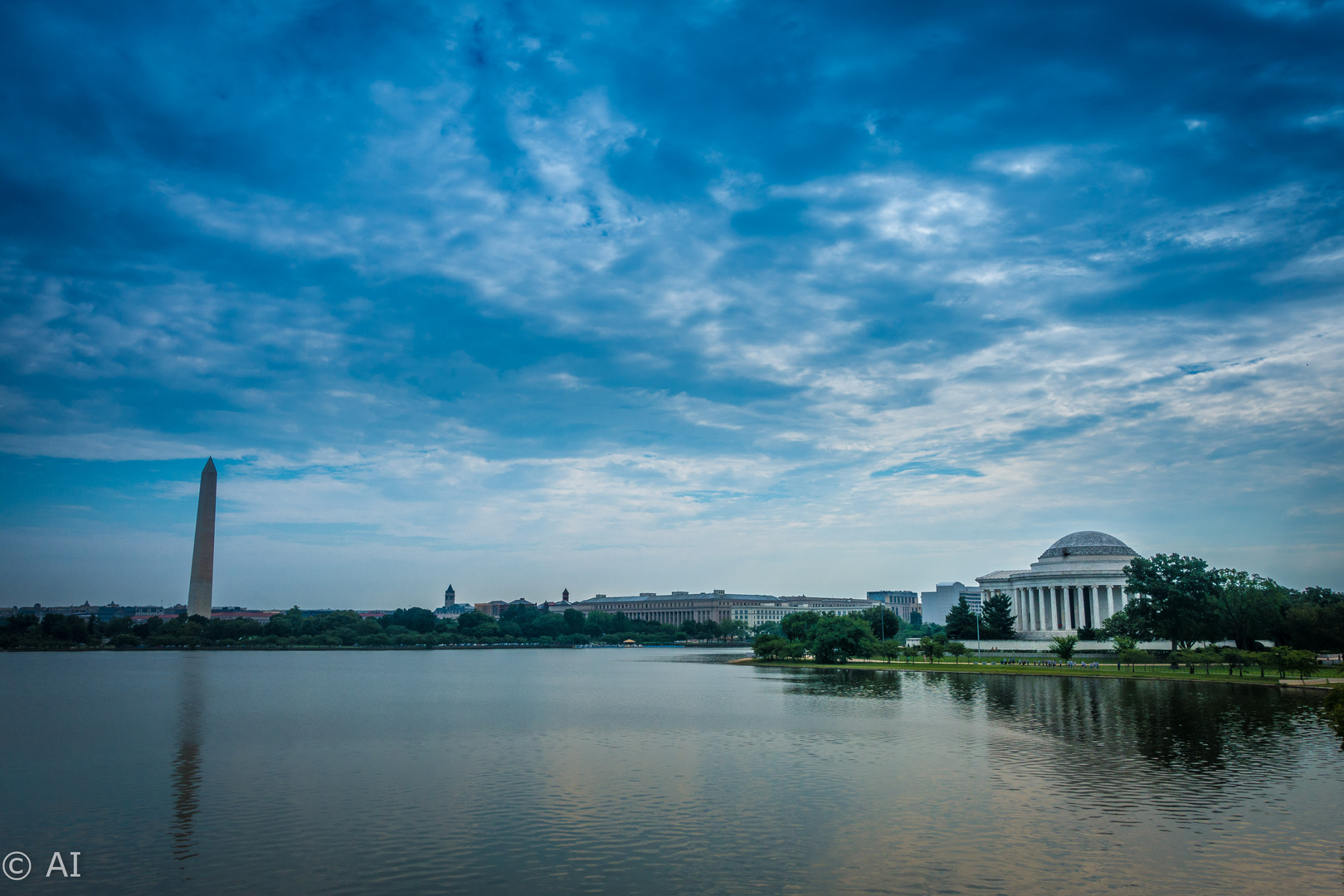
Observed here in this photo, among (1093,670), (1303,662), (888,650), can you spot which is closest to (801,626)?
(888,650)

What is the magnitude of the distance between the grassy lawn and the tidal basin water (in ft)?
49.7

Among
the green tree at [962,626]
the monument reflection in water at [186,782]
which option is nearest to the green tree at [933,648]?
the green tree at [962,626]

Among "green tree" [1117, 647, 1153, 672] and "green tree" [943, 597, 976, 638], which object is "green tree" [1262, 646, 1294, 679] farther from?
"green tree" [943, 597, 976, 638]

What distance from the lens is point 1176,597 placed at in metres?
85.0

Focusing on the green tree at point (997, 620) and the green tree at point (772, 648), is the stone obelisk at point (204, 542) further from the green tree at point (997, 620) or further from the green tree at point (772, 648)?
the green tree at point (997, 620)

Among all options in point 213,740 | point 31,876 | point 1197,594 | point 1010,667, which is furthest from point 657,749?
point 1197,594

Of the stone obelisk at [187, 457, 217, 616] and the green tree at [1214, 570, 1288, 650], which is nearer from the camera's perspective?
the green tree at [1214, 570, 1288, 650]

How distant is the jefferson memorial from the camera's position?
413 feet

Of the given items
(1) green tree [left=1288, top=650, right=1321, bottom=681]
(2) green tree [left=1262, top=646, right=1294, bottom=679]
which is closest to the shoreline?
(1) green tree [left=1288, top=650, right=1321, bottom=681]

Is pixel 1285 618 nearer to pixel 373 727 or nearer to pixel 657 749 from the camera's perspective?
pixel 657 749

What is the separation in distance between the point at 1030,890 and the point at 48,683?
254 ft

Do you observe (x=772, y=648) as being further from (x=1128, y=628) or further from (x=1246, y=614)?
(x=1246, y=614)

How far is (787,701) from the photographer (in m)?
55.3

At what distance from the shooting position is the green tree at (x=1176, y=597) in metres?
84.0
